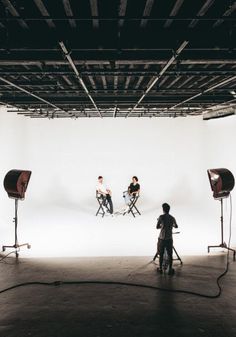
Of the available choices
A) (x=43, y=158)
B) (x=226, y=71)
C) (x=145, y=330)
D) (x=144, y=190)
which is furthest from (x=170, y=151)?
(x=145, y=330)

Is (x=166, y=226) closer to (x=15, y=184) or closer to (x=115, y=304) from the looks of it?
(x=115, y=304)

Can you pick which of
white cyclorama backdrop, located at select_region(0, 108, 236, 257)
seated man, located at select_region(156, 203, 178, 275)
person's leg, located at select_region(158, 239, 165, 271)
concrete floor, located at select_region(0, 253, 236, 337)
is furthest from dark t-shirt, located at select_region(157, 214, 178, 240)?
white cyclorama backdrop, located at select_region(0, 108, 236, 257)

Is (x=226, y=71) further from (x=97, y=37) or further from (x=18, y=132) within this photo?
(x=18, y=132)

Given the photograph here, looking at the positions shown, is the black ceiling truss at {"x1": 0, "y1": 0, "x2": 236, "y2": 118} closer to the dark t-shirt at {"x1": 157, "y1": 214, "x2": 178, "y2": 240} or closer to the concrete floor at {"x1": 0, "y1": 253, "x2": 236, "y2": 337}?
the dark t-shirt at {"x1": 157, "y1": 214, "x2": 178, "y2": 240}

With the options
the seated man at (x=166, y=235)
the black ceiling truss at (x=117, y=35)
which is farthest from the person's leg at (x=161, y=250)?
the black ceiling truss at (x=117, y=35)

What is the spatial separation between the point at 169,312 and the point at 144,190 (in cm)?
959

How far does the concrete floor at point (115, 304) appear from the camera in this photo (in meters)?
4.16

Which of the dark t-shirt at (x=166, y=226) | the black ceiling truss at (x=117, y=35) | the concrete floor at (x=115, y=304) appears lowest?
the concrete floor at (x=115, y=304)

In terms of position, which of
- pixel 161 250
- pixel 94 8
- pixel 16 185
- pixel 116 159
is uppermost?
pixel 94 8

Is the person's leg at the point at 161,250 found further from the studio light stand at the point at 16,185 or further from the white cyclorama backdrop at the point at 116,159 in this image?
the white cyclorama backdrop at the point at 116,159

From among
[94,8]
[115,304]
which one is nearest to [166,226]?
[115,304]

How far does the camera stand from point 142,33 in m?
4.79

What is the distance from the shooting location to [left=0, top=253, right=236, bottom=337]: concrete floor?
416 cm

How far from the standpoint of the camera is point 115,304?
4.86m
